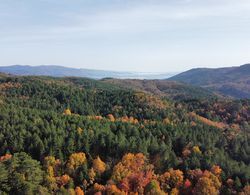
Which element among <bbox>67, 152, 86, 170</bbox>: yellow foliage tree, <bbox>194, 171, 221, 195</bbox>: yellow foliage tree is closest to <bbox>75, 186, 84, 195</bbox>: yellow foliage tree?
<bbox>67, 152, 86, 170</bbox>: yellow foliage tree

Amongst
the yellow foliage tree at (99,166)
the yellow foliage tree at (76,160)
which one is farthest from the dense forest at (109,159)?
the yellow foliage tree at (76,160)

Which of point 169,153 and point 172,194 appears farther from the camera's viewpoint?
point 169,153

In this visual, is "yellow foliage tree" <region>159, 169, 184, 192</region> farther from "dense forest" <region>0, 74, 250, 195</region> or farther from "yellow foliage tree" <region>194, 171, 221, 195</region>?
"yellow foliage tree" <region>194, 171, 221, 195</region>

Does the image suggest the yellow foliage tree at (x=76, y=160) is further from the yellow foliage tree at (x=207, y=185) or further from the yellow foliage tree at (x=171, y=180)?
the yellow foliage tree at (x=207, y=185)

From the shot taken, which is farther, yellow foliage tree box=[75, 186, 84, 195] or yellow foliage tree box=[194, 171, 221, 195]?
yellow foliage tree box=[194, 171, 221, 195]

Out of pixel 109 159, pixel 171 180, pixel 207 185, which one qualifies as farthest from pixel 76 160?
pixel 207 185

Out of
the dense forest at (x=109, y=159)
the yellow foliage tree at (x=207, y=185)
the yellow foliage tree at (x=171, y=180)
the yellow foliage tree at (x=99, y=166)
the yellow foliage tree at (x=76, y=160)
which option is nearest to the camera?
the dense forest at (x=109, y=159)

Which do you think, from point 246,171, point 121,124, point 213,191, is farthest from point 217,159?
point 121,124

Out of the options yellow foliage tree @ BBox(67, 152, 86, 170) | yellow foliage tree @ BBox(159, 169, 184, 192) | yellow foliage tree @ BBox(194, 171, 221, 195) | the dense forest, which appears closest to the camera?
the dense forest

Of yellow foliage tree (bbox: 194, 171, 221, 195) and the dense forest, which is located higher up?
the dense forest

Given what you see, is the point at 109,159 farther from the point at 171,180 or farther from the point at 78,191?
the point at 78,191

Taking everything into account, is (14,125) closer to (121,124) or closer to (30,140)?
(30,140)
